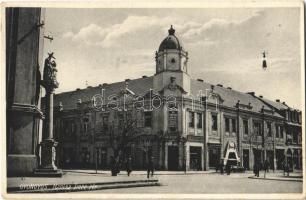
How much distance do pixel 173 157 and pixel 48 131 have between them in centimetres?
805

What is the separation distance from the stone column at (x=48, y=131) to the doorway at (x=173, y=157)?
765cm

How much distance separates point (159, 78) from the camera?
16594 millimetres

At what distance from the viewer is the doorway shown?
1922 cm

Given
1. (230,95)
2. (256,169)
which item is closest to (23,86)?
(230,95)

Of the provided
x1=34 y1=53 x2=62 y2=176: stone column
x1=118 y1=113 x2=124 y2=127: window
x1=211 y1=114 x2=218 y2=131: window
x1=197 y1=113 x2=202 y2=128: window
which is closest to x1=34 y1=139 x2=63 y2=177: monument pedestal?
x1=34 y1=53 x2=62 y2=176: stone column

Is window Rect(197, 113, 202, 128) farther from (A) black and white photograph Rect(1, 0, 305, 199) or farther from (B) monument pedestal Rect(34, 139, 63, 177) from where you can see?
(B) monument pedestal Rect(34, 139, 63, 177)

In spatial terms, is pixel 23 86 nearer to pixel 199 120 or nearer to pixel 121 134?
pixel 121 134

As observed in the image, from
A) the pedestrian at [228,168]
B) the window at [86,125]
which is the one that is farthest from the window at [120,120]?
the pedestrian at [228,168]

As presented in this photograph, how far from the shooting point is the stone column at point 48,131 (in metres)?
12.0

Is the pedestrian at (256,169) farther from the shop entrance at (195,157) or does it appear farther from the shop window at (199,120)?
the shop entrance at (195,157)

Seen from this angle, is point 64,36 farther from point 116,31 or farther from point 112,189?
point 112,189

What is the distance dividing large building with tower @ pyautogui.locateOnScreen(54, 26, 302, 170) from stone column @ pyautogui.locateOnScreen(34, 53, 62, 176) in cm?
56

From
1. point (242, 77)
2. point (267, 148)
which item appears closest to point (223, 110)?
point (267, 148)
